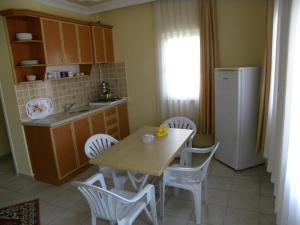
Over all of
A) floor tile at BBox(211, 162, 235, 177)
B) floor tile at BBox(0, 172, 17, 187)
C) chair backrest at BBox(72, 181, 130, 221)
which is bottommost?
floor tile at BBox(211, 162, 235, 177)

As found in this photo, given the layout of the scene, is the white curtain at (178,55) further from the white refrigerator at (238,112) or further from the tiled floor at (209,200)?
the tiled floor at (209,200)

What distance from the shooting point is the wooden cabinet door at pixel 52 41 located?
2918 millimetres

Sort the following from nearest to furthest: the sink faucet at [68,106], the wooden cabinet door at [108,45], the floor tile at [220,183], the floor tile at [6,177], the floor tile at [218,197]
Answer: the floor tile at [218,197], the floor tile at [220,183], the floor tile at [6,177], the sink faucet at [68,106], the wooden cabinet door at [108,45]

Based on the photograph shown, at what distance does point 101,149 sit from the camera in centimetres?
243

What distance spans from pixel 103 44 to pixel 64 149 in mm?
2032

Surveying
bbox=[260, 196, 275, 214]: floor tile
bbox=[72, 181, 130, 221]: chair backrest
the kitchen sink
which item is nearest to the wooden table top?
bbox=[72, 181, 130, 221]: chair backrest

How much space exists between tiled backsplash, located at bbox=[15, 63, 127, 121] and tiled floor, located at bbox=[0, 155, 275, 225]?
3.31 feet

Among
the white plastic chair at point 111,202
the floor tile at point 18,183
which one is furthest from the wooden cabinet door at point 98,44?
the white plastic chair at point 111,202

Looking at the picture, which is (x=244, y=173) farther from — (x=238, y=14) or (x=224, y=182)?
(x=238, y=14)

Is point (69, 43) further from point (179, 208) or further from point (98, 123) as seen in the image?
point (179, 208)

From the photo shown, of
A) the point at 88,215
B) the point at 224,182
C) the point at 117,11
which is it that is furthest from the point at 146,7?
the point at 88,215

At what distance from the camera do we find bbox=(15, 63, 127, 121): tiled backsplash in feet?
9.85

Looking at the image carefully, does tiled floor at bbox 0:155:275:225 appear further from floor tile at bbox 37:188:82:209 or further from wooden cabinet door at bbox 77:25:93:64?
wooden cabinet door at bbox 77:25:93:64

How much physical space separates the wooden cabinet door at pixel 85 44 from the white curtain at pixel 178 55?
1183 mm
